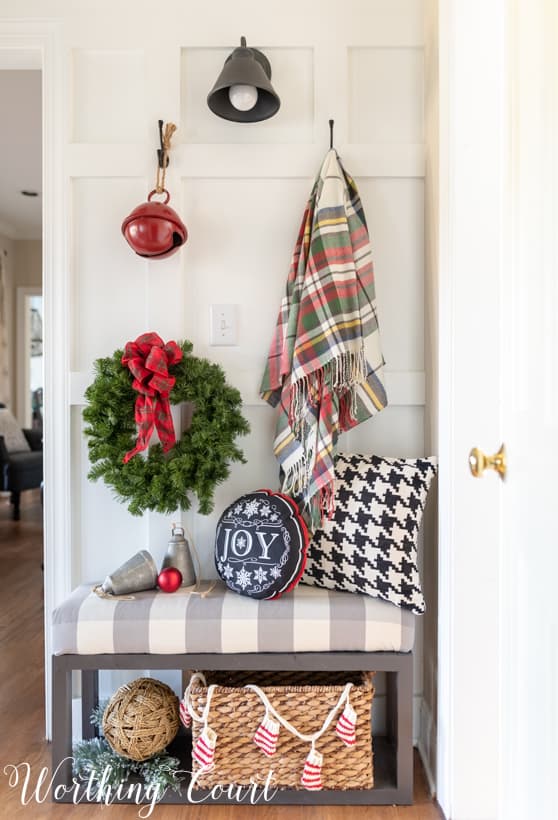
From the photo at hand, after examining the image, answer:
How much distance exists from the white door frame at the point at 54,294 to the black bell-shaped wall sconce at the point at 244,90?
1.54 ft

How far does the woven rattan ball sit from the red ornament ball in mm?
273

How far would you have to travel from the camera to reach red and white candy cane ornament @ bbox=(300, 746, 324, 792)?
5.01ft

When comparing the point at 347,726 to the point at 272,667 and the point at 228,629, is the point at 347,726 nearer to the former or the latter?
the point at 272,667

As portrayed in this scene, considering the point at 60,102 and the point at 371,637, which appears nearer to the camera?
the point at 371,637

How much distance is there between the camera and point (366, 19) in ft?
5.94

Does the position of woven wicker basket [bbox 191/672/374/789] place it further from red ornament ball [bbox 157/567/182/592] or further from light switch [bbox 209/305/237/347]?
light switch [bbox 209/305/237/347]

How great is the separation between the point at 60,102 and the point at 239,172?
21.7 inches

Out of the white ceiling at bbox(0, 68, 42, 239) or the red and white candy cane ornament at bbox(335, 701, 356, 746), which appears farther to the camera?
the white ceiling at bbox(0, 68, 42, 239)

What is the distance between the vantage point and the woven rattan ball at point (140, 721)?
1.59 metres

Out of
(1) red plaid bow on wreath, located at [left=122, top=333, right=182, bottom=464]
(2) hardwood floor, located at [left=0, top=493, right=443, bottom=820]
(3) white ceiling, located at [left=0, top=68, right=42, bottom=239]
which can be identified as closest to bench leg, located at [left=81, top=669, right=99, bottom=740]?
(2) hardwood floor, located at [left=0, top=493, right=443, bottom=820]

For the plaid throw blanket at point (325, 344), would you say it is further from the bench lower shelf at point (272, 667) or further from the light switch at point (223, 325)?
the bench lower shelf at point (272, 667)

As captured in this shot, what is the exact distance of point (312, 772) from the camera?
153 cm
